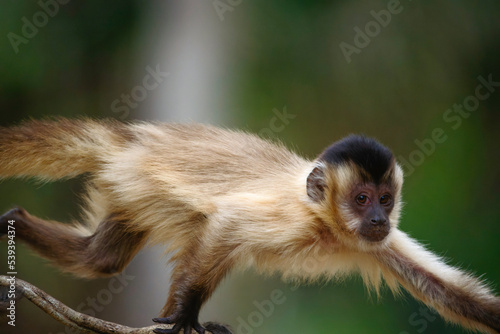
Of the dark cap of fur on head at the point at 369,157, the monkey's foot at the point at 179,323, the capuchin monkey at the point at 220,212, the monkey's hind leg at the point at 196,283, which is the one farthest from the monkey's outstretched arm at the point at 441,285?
the monkey's foot at the point at 179,323

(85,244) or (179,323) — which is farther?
(85,244)

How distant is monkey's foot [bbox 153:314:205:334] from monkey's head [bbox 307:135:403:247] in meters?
1.07

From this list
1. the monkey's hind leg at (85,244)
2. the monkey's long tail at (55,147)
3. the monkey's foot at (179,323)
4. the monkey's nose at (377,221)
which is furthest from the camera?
the monkey's hind leg at (85,244)

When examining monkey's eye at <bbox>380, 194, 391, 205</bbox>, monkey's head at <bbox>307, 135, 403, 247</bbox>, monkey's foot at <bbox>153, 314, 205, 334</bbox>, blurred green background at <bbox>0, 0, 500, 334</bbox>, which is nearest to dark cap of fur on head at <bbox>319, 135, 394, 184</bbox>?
monkey's head at <bbox>307, 135, 403, 247</bbox>

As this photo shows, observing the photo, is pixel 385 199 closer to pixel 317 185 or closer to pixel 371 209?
pixel 371 209

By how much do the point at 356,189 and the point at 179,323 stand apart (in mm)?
1415

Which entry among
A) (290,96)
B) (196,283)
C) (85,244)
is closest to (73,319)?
(196,283)

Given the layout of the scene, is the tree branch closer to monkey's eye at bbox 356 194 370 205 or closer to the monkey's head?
the monkey's head

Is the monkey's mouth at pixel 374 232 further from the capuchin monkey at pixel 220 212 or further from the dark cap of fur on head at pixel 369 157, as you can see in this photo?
the dark cap of fur on head at pixel 369 157

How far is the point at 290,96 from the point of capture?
325 inches

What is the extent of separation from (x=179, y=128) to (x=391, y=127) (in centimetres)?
478

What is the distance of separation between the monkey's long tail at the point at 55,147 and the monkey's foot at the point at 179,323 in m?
1.40

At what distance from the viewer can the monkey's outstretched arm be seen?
150 inches

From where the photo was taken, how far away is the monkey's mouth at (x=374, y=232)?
12.3 ft
